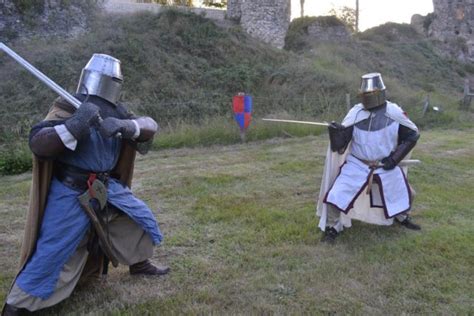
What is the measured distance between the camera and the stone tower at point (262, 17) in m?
19.5

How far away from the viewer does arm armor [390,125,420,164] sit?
4004 mm

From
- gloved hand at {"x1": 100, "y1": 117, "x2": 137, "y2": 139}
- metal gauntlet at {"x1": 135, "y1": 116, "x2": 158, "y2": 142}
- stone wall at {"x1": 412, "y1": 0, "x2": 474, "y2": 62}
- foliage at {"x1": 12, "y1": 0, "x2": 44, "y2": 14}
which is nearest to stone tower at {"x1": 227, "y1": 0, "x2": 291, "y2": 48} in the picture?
foliage at {"x1": 12, "y1": 0, "x2": 44, "y2": 14}

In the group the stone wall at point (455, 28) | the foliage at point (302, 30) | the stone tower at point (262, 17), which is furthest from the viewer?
the stone wall at point (455, 28)

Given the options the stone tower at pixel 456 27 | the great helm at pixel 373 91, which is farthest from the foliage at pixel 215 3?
the great helm at pixel 373 91

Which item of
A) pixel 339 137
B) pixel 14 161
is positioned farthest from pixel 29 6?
pixel 339 137

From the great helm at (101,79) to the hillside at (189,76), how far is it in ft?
21.0

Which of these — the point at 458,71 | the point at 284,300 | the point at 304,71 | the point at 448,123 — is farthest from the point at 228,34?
the point at 284,300

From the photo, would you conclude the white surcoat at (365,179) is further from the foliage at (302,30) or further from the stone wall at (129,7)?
the foliage at (302,30)

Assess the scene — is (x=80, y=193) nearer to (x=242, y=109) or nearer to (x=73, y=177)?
(x=73, y=177)

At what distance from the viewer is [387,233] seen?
168 inches

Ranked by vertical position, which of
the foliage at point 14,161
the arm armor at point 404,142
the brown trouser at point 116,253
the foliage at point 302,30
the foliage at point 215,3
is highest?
the foliage at point 215,3

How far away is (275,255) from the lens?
12.6 feet

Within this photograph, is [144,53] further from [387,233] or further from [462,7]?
[462,7]

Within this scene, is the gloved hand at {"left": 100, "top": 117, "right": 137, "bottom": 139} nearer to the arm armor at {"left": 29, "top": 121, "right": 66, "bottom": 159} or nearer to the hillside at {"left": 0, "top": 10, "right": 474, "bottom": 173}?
the arm armor at {"left": 29, "top": 121, "right": 66, "bottom": 159}
